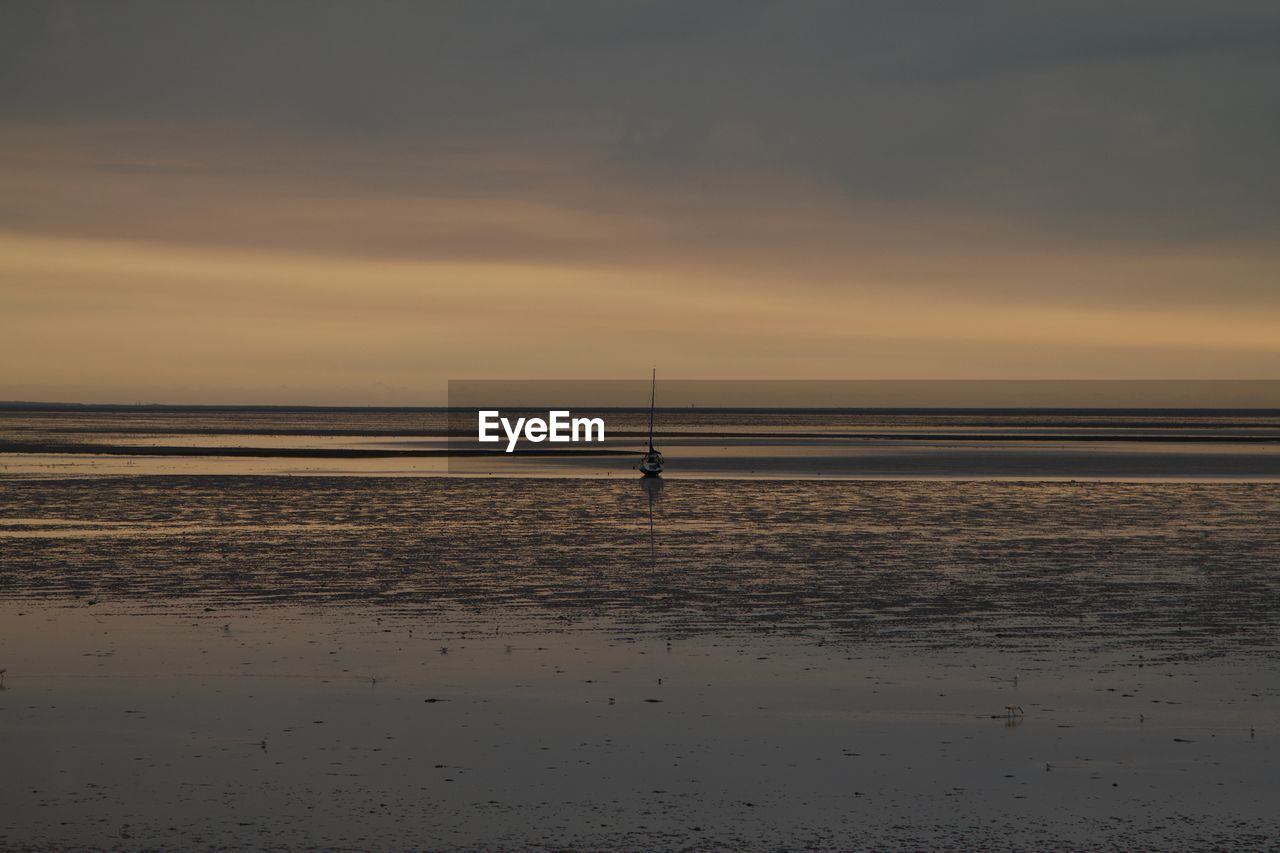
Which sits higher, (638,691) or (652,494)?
(638,691)

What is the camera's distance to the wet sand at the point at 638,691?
1238 cm

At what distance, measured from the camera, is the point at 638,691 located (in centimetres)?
1759

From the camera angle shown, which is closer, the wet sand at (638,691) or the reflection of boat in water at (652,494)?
the wet sand at (638,691)

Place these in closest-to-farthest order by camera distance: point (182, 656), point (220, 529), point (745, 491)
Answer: point (182, 656) < point (220, 529) < point (745, 491)

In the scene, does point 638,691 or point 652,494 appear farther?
point 652,494

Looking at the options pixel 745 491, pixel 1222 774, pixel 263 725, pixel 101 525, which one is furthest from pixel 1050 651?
pixel 745 491

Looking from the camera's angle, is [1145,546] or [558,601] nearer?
[558,601]

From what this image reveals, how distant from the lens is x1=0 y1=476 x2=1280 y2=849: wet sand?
1238 centimetres

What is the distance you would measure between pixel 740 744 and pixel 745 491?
135ft

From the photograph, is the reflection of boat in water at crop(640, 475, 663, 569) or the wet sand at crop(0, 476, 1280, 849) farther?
the reflection of boat in water at crop(640, 475, 663, 569)

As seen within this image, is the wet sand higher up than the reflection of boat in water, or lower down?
higher up

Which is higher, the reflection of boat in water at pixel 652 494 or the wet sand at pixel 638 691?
the wet sand at pixel 638 691

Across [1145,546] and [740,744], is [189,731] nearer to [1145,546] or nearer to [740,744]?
[740,744]

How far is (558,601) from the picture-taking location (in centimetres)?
2544
